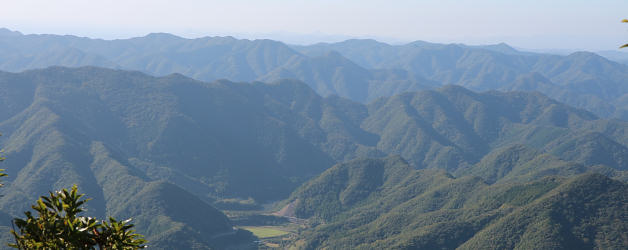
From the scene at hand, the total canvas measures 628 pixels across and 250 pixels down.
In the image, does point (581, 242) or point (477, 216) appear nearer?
point (581, 242)

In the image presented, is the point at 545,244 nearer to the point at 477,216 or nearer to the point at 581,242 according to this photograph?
the point at 581,242

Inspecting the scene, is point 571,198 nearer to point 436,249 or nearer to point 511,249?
point 511,249

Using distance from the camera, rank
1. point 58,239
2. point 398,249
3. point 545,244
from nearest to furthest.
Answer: point 58,239 → point 545,244 → point 398,249

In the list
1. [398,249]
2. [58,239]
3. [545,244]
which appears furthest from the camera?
[398,249]

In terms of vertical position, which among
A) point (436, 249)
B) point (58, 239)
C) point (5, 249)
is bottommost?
point (436, 249)

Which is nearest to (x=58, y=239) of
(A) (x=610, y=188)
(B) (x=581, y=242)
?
(B) (x=581, y=242)

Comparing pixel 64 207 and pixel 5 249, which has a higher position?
pixel 64 207

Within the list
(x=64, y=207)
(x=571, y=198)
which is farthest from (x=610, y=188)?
(x=64, y=207)
